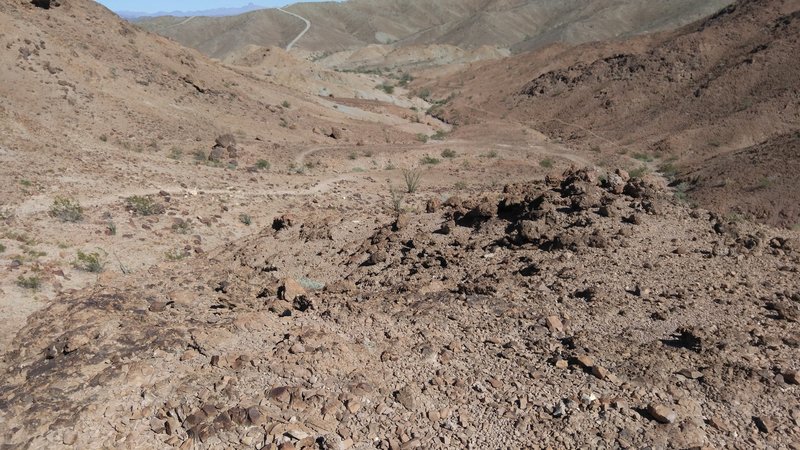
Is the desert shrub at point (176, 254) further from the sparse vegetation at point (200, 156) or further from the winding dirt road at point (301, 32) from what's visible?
the winding dirt road at point (301, 32)

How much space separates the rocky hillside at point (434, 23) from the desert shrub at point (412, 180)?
54.7 metres

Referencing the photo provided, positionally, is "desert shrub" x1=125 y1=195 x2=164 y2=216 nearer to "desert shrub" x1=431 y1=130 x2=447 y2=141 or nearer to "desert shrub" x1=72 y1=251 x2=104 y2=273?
"desert shrub" x1=72 y1=251 x2=104 y2=273

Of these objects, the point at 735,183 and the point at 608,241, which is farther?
the point at 735,183

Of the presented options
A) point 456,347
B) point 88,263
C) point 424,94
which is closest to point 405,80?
point 424,94

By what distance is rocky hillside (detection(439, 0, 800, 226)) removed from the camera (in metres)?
16.6

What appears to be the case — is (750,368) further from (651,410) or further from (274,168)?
(274,168)

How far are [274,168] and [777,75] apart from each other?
77.4 feet

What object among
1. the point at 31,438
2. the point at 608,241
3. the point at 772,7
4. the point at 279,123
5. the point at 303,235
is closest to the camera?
the point at 31,438

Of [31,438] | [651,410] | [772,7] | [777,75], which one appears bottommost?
[31,438]

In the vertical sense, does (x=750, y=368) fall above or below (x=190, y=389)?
above

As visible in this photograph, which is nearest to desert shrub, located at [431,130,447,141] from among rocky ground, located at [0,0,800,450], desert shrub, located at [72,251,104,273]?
rocky ground, located at [0,0,800,450]

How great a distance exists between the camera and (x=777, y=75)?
26.5m

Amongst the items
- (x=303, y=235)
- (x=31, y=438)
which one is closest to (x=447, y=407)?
(x=31, y=438)

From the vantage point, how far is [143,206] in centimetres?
1237
